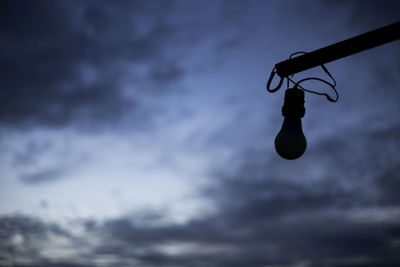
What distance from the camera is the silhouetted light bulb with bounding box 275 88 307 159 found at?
3.65 metres

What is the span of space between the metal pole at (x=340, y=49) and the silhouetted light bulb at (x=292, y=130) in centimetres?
28

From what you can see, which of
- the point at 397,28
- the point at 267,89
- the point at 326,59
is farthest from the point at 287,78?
the point at 397,28

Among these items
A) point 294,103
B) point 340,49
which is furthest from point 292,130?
point 340,49

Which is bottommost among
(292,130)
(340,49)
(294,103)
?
(292,130)

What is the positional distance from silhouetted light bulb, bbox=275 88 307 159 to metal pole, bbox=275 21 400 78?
0.28m

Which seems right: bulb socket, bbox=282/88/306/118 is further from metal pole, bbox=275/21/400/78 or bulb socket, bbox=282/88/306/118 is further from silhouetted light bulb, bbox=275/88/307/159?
metal pole, bbox=275/21/400/78

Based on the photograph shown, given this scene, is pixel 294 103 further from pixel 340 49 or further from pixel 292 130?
pixel 340 49

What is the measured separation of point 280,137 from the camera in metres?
3.72

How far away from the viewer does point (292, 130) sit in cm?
371

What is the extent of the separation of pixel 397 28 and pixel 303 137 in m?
1.30

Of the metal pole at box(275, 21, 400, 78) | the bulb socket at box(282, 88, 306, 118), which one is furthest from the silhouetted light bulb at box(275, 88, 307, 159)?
the metal pole at box(275, 21, 400, 78)

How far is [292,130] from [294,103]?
30 centimetres

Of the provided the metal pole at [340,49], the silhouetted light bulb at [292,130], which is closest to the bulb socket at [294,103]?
the silhouetted light bulb at [292,130]

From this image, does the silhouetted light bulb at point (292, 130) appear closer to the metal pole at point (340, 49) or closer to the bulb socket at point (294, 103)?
the bulb socket at point (294, 103)
